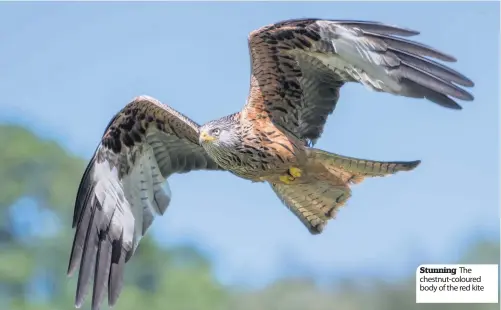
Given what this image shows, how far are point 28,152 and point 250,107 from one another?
29.8 m

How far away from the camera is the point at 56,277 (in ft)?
115

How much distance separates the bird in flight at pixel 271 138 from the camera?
10.5m

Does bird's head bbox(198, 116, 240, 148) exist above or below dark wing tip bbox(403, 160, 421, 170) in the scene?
above

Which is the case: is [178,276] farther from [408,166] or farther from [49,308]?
[408,166]

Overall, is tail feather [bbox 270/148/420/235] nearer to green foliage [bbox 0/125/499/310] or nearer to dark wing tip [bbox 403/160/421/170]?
dark wing tip [bbox 403/160/421/170]

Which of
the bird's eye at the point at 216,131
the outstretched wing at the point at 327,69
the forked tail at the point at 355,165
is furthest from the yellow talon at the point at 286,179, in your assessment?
the bird's eye at the point at 216,131

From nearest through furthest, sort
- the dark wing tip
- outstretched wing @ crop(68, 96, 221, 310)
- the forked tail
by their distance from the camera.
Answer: the dark wing tip
the forked tail
outstretched wing @ crop(68, 96, 221, 310)

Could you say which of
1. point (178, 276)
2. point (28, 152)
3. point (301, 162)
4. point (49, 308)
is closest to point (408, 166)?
point (301, 162)

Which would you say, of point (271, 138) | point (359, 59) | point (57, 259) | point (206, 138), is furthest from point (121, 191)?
point (57, 259)

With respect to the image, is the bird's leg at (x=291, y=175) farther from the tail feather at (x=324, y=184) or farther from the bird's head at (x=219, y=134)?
the bird's head at (x=219, y=134)

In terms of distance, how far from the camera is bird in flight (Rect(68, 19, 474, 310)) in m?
10.5

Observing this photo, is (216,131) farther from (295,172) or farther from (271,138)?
(295,172)

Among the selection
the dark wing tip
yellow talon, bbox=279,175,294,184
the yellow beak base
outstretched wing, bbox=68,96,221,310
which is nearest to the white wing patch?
the dark wing tip

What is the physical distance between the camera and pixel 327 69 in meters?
11.3
